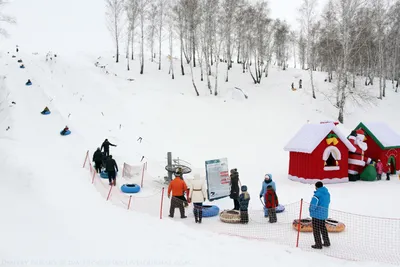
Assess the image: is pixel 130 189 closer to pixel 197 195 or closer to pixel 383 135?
pixel 197 195

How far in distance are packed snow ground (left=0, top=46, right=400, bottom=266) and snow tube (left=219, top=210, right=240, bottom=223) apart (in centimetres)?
22

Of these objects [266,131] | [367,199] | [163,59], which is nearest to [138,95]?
[266,131]

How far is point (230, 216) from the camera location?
10.2 metres

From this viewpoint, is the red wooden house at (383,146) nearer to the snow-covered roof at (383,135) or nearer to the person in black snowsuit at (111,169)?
the snow-covered roof at (383,135)

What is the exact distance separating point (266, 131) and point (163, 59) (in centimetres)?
2346

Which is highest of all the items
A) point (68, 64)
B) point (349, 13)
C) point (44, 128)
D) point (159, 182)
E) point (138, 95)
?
point (349, 13)

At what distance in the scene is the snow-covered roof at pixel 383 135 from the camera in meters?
17.5

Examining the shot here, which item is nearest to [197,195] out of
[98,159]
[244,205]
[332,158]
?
[244,205]

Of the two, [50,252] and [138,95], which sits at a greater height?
[138,95]

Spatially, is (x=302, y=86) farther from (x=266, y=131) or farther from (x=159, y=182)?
(x=159, y=182)

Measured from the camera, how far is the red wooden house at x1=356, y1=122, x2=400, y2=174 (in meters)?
17.4

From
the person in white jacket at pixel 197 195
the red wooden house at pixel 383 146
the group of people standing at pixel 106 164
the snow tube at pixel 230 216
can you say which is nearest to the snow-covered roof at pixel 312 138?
the red wooden house at pixel 383 146

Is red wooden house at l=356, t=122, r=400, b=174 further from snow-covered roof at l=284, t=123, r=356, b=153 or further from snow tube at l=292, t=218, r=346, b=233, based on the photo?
snow tube at l=292, t=218, r=346, b=233

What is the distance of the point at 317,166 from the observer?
15.6 m
